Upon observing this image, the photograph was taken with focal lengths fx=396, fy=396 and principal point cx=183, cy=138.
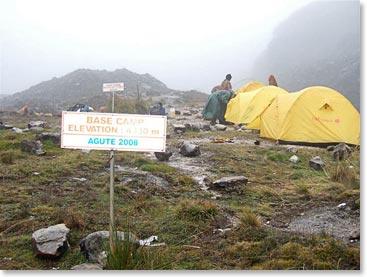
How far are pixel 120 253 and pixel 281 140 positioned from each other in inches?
175

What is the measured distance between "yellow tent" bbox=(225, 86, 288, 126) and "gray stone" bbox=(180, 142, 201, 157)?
2826mm

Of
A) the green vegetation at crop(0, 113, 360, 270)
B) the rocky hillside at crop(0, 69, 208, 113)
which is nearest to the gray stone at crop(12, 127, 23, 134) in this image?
the rocky hillside at crop(0, 69, 208, 113)

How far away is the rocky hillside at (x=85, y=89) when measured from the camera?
4316mm

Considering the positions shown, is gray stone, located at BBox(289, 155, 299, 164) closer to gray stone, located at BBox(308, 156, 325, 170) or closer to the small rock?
the small rock

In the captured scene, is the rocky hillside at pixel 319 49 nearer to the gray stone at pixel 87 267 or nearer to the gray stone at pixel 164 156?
the gray stone at pixel 164 156

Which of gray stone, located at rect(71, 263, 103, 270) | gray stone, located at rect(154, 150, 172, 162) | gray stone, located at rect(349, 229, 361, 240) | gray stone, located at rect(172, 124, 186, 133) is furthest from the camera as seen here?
gray stone, located at rect(172, 124, 186, 133)

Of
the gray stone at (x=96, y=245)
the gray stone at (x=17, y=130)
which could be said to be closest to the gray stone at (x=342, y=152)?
the gray stone at (x=96, y=245)

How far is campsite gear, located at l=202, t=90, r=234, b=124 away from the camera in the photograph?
801cm

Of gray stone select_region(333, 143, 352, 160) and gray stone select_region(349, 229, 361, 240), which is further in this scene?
gray stone select_region(333, 143, 352, 160)

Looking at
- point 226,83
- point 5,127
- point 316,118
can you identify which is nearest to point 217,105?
point 226,83

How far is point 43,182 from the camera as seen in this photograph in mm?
3959

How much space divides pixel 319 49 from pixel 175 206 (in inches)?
111

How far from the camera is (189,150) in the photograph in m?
5.13

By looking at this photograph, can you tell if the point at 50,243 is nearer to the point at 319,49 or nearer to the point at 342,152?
the point at 319,49
